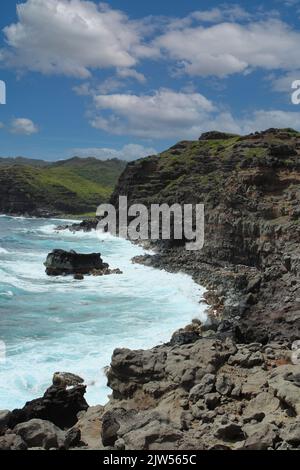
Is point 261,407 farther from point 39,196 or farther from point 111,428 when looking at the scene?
point 39,196

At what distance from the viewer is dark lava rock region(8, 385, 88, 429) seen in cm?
1719

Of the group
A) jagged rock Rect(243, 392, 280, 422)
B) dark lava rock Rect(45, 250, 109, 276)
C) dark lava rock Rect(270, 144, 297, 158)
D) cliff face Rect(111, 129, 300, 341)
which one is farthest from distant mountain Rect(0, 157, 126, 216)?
→ jagged rock Rect(243, 392, 280, 422)

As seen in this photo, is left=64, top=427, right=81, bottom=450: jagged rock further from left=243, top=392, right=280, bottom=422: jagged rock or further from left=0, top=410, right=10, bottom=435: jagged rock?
left=243, top=392, right=280, bottom=422: jagged rock

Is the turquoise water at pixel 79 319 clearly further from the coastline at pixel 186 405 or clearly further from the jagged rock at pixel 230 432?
the jagged rock at pixel 230 432

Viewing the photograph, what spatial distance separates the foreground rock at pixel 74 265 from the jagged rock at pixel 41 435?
1514 inches

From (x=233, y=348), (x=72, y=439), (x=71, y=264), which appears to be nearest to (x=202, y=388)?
(x=233, y=348)

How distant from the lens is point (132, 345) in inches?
1099

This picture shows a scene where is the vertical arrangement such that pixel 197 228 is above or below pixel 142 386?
above

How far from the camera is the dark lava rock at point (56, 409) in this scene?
17188 millimetres

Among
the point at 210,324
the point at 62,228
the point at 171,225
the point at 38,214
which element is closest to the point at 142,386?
the point at 210,324

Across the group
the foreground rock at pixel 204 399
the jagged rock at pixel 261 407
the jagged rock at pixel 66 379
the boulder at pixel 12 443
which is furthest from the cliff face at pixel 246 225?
the boulder at pixel 12 443

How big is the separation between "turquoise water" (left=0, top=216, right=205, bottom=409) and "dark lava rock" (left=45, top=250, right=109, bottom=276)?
60.0 inches

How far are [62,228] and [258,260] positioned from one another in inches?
2855
